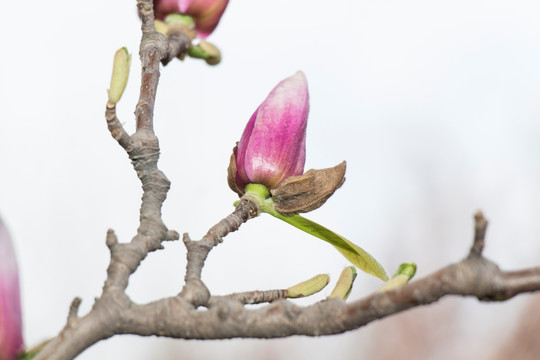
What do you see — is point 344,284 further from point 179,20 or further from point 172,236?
point 179,20

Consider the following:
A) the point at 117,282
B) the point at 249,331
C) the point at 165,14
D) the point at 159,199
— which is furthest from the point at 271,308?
the point at 165,14

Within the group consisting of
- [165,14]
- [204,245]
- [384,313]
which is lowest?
[384,313]

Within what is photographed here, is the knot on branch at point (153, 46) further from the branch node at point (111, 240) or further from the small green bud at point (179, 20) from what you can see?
the branch node at point (111, 240)

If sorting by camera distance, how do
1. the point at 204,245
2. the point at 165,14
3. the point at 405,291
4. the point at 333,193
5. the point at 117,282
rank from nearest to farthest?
1. the point at 405,291
2. the point at 117,282
3. the point at 204,245
4. the point at 333,193
5. the point at 165,14

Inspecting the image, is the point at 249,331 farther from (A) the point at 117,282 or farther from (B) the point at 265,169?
(B) the point at 265,169

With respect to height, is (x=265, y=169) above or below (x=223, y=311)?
above

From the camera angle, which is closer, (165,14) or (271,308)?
(271,308)

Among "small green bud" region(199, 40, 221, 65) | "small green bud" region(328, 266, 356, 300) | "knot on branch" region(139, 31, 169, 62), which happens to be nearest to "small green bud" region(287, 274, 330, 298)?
"small green bud" region(328, 266, 356, 300)

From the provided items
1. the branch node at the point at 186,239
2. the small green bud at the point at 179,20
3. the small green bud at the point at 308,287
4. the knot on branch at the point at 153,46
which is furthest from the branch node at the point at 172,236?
the small green bud at the point at 179,20
